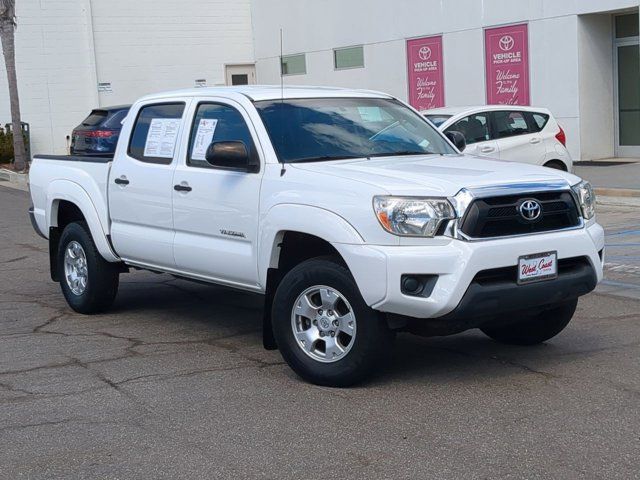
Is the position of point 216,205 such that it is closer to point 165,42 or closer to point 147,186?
point 147,186

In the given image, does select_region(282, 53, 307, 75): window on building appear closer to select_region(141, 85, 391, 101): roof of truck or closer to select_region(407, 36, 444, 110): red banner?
select_region(407, 36, 444, 110): red banner

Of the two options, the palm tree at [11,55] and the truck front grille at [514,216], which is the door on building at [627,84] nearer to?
the palm tree at [11,55]

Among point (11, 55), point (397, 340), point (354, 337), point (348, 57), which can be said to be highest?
point (11, 55)

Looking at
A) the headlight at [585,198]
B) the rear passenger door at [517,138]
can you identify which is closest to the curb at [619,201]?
the rear passenger door at [517,138]

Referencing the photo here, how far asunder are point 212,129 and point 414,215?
85.7 inches

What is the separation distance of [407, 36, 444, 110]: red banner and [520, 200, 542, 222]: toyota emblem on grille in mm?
19431

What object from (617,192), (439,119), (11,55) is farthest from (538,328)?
(11,55)

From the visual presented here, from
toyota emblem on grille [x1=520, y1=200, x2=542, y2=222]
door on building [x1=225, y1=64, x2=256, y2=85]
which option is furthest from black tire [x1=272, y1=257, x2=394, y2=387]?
door on building [x1=225, y1=64, x2=256, y2=85]

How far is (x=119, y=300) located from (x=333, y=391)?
13.2ft

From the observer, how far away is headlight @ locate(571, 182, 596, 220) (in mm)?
6508

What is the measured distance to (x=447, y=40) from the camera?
24766 millimetres

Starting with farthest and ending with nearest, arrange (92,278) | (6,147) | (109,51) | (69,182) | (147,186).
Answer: (109,51) → (6,147) → (69,182) → (92,278) → (147,186)

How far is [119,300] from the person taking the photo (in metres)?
9.70

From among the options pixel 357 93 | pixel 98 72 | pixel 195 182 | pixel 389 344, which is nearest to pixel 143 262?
pixel 195 182
